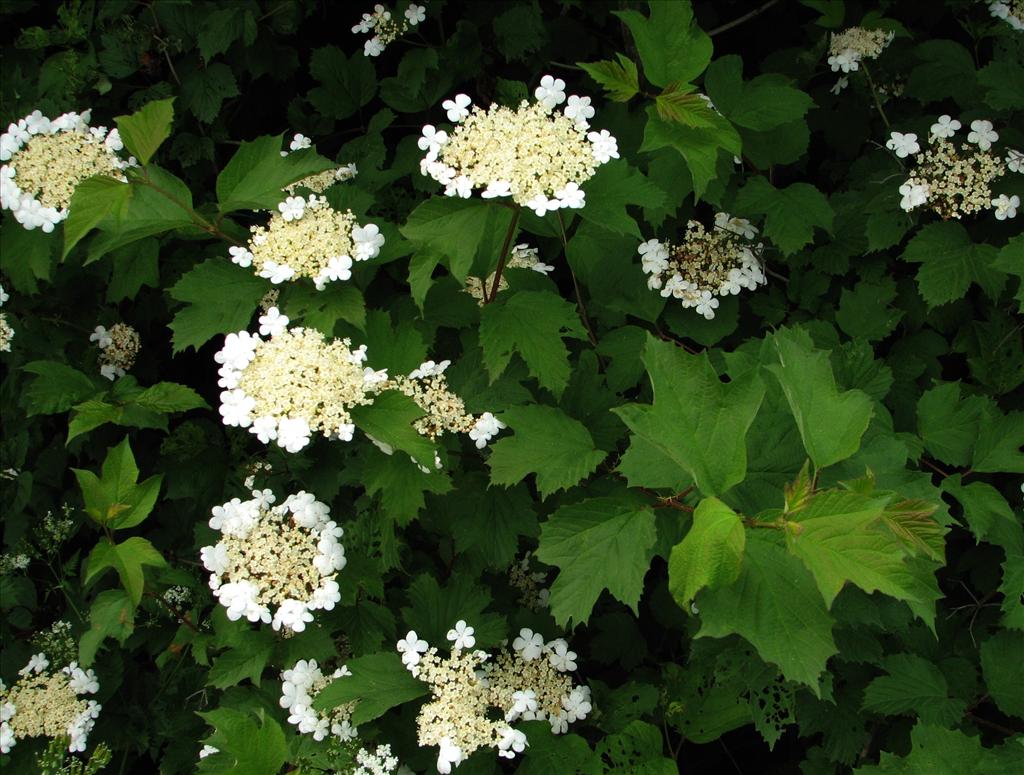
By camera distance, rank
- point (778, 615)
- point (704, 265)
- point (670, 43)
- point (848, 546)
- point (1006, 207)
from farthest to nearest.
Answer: point (704, 265) → point (1006, 207) → point (670, 43) → point (778, 615) → point (848, 546)

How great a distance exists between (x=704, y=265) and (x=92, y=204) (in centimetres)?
204

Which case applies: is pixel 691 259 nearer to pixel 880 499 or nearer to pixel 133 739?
pixel 880 499

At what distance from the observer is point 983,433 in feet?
8.82

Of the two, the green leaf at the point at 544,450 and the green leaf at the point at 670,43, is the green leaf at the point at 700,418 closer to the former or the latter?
the green leaf at the point at 544,450

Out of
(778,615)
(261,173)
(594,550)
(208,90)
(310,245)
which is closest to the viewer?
(778,615)

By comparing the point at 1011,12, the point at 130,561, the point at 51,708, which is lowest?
the point at 51,708

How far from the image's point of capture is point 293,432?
2.23 metres

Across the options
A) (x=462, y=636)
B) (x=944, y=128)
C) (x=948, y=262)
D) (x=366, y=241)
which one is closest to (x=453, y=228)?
(x=366, y=241)

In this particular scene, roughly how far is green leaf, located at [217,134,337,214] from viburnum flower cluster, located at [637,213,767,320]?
1201mm

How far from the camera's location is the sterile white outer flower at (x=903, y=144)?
3.13 m

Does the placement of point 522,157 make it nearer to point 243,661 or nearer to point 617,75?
point 617,75

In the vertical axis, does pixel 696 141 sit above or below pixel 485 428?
above

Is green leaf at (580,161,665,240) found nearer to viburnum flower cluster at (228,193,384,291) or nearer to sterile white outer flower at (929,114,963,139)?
viburnum flower cluster at (228,193,384,291)

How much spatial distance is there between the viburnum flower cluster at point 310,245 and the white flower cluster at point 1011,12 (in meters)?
2.48
